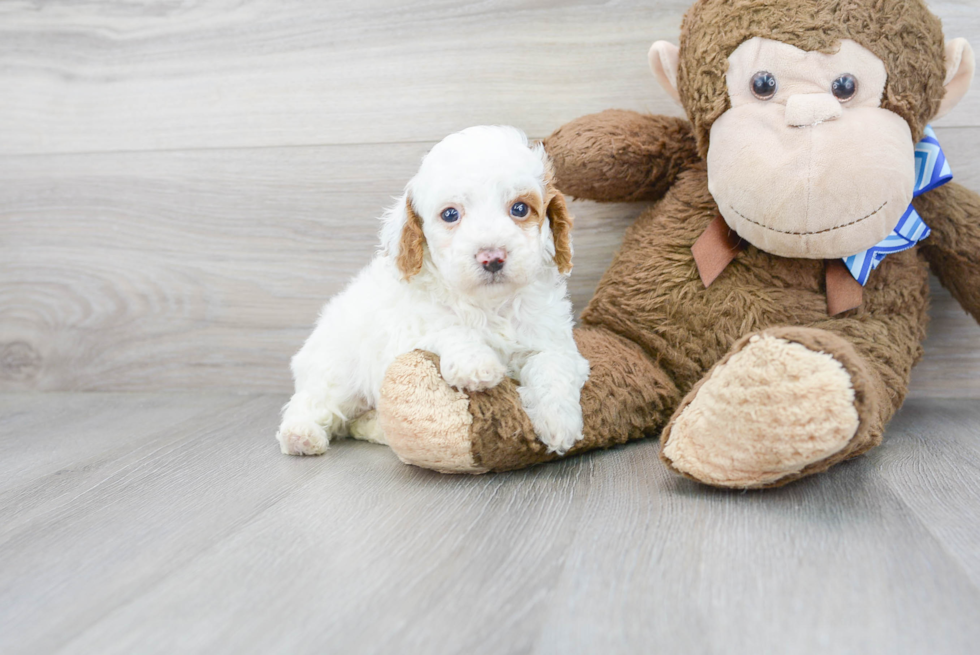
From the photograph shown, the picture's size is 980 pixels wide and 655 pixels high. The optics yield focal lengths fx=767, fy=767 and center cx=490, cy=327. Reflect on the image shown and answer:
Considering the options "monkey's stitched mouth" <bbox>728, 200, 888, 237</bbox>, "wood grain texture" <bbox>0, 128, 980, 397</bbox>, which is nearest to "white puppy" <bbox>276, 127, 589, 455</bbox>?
"monkey's stitched mouth" <bbox>728, 200, 888, 237</bbox>

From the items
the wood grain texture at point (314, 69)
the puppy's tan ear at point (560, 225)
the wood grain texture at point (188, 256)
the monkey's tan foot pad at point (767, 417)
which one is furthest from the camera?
the wood grain texture at point (188, 256)

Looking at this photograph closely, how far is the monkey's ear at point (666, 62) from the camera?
112 cm

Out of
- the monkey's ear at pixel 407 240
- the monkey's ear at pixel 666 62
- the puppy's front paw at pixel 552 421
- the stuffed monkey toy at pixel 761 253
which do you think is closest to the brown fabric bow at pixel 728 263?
the stuffed monkey toy at pixel 761 253

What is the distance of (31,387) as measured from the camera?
164cm

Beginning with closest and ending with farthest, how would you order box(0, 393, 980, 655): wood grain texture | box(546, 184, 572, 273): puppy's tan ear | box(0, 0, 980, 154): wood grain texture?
box(0, 393, 980, 655): wood grain texture → box(546, 184, 572, 273): puppy's tan ear → box(0, 0, 980, 154): wood grain texture

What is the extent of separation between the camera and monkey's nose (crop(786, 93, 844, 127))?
3.10ft

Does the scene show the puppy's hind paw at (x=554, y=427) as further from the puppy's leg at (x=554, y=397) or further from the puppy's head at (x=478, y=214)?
the puppy's head at (x=478, y=214)

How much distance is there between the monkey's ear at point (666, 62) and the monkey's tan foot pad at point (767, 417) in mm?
487

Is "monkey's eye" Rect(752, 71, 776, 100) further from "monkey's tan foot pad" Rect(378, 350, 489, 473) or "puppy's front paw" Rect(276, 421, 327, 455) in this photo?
"puppy's front paw" Rect(276, 421, 327, 455)

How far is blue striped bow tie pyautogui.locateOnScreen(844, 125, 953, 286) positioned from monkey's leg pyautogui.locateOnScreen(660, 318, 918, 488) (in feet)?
0.96

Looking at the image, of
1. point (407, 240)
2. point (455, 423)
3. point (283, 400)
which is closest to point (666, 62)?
point (407, 240)

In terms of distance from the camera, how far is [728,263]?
3.65ft

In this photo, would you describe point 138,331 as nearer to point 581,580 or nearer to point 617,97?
point 617,97

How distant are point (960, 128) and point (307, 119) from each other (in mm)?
1129
